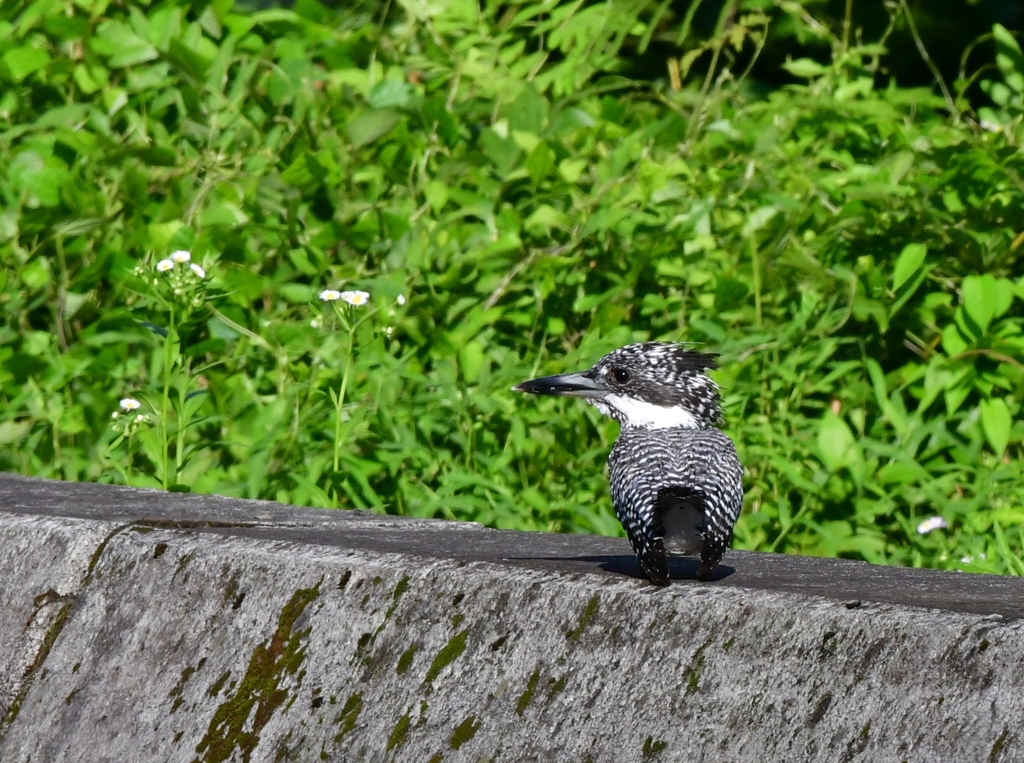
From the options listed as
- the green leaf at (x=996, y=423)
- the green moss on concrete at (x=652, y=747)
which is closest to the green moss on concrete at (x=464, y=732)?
the green moss on concrete at (x=652, y=747)

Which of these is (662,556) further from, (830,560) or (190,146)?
(190,146)

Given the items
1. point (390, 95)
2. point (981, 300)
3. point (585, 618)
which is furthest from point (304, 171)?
point (585, 618)

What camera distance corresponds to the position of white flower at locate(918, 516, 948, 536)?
13.3 ft

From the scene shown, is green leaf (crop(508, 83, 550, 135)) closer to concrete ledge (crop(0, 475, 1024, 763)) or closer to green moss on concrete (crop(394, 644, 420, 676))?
concrete ledge (crop(0, 475, 1024, 763))

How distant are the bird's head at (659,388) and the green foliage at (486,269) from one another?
1.06 m

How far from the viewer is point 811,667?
5.90 ft

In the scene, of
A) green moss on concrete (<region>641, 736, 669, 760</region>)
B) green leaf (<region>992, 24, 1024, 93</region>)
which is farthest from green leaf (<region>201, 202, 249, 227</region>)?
green moss on concrete (<region>641, 736, 669, 760</region>)

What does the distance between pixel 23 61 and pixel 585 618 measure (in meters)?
4.92

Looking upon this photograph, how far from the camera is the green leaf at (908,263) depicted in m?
4.54

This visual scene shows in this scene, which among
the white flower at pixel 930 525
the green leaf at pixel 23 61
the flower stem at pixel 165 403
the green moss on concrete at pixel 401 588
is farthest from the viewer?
the green leaf at pixel 23 61

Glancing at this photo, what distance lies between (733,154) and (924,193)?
3.51ft

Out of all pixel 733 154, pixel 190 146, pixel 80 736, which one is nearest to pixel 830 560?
pixel 80 736

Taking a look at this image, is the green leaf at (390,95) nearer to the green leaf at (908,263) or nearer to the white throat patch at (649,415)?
the green leaf at (908,263)

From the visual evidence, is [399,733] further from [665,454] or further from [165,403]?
[165,403]
